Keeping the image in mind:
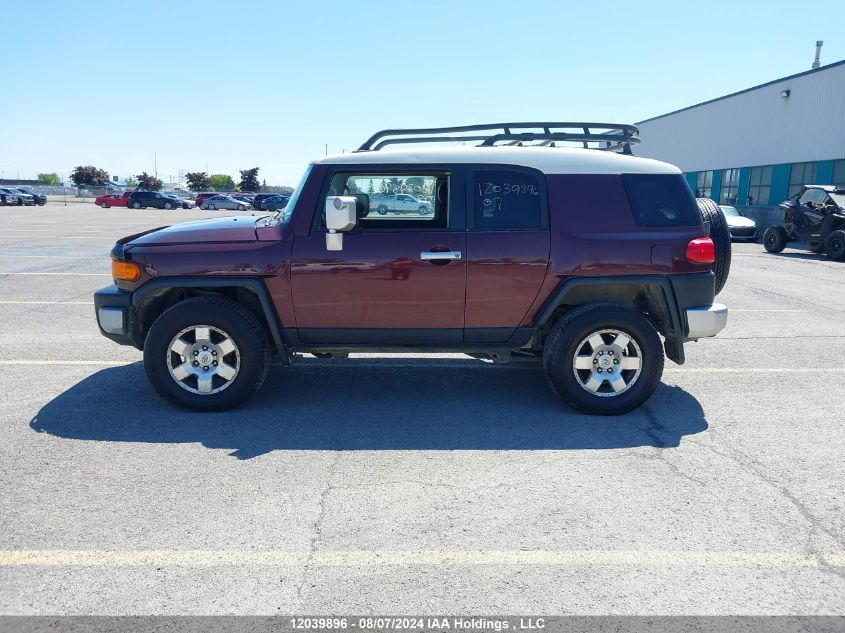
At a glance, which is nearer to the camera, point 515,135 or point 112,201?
point 515,135

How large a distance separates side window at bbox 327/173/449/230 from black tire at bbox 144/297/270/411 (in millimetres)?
1131

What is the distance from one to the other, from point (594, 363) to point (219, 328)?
2.72m

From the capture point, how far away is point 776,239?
738 inches

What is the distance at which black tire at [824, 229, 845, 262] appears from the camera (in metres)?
16.3

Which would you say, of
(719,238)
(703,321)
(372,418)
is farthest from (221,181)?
(703,321)

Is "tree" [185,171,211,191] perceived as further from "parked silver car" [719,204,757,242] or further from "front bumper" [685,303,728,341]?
"front bumper" [685,303,728,341]

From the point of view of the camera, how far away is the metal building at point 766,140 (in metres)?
26.7

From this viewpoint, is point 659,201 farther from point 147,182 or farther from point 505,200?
point 147,182

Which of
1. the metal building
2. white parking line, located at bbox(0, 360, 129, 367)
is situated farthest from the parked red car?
white parking line, located at bbox(0, 360, 129, 367)

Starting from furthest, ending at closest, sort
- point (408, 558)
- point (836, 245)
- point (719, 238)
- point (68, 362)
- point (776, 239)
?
point (776, 239) → point (836, 245) → point (68, 362) → point (719, 238) → point (408, 558)

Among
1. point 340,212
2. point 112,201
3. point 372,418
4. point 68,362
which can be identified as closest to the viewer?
point 340,212

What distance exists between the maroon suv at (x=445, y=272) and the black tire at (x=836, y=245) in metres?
14.6

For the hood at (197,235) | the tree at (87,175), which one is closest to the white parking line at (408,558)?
the hood at (197,235)

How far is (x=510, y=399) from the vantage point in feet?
16.3
